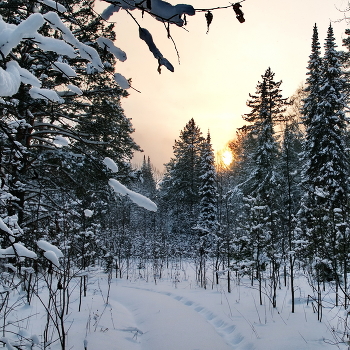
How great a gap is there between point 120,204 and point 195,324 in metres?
6.20

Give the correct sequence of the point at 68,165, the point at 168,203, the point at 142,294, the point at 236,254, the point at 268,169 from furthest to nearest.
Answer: the point at 168,203, the point at 268,169, the point at 236,254, the point at 142,294, the point at 68,165

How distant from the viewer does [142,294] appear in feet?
27.6

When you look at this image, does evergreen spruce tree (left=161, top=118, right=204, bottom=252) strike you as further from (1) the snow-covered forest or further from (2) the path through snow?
(2) the path through snow

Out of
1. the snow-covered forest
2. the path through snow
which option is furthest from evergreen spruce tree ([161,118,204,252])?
the path through snow

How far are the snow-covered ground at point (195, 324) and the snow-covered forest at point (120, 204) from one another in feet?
0.13

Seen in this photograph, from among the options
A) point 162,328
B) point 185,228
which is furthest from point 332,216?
point 185,228

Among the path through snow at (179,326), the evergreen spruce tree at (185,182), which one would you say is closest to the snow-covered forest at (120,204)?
the path through snow at (179,326)

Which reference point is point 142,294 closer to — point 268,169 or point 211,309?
point 211,309

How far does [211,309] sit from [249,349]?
7.31ft

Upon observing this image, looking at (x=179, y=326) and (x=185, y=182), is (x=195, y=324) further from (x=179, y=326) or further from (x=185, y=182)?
(x=185, y=182)

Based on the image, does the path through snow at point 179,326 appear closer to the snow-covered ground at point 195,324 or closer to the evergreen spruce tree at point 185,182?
the snow-covered ground at point 195,324

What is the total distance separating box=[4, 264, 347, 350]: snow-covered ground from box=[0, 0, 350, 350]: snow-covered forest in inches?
1.5

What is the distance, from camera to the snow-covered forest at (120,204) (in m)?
1.33

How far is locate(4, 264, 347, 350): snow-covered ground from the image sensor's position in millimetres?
4172
